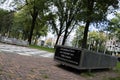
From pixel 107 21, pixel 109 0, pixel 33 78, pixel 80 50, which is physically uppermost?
pixel 109 0

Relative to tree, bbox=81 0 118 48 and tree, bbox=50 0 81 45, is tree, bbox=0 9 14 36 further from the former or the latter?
tree, bbox=81 0 118 48

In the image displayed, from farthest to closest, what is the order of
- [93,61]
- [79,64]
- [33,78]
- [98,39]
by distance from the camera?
[98,39], [93,61], [79,64], [33,78]

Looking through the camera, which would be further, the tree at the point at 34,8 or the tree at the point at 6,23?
the tree at the point at 6,23

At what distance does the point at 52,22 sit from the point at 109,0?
25659mm

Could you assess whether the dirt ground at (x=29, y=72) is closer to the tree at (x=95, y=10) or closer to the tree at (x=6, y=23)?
the tree at (x=95, y=10)

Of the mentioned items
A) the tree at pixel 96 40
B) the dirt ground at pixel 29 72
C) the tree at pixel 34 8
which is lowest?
the dirt ground at pixel 29 72

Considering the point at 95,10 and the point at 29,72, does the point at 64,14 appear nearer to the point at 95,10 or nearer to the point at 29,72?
the point at 95,10

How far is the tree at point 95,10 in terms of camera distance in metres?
21.7

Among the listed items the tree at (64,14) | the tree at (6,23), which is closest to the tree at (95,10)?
the tree at (64,14)

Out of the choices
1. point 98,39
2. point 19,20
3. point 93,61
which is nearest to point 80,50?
point 93,61

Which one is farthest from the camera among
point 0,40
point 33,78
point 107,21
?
point 0,40

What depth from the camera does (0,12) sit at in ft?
157

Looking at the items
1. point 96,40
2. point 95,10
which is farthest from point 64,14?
point 96,40

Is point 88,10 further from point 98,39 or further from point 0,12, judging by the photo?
point 98,39
